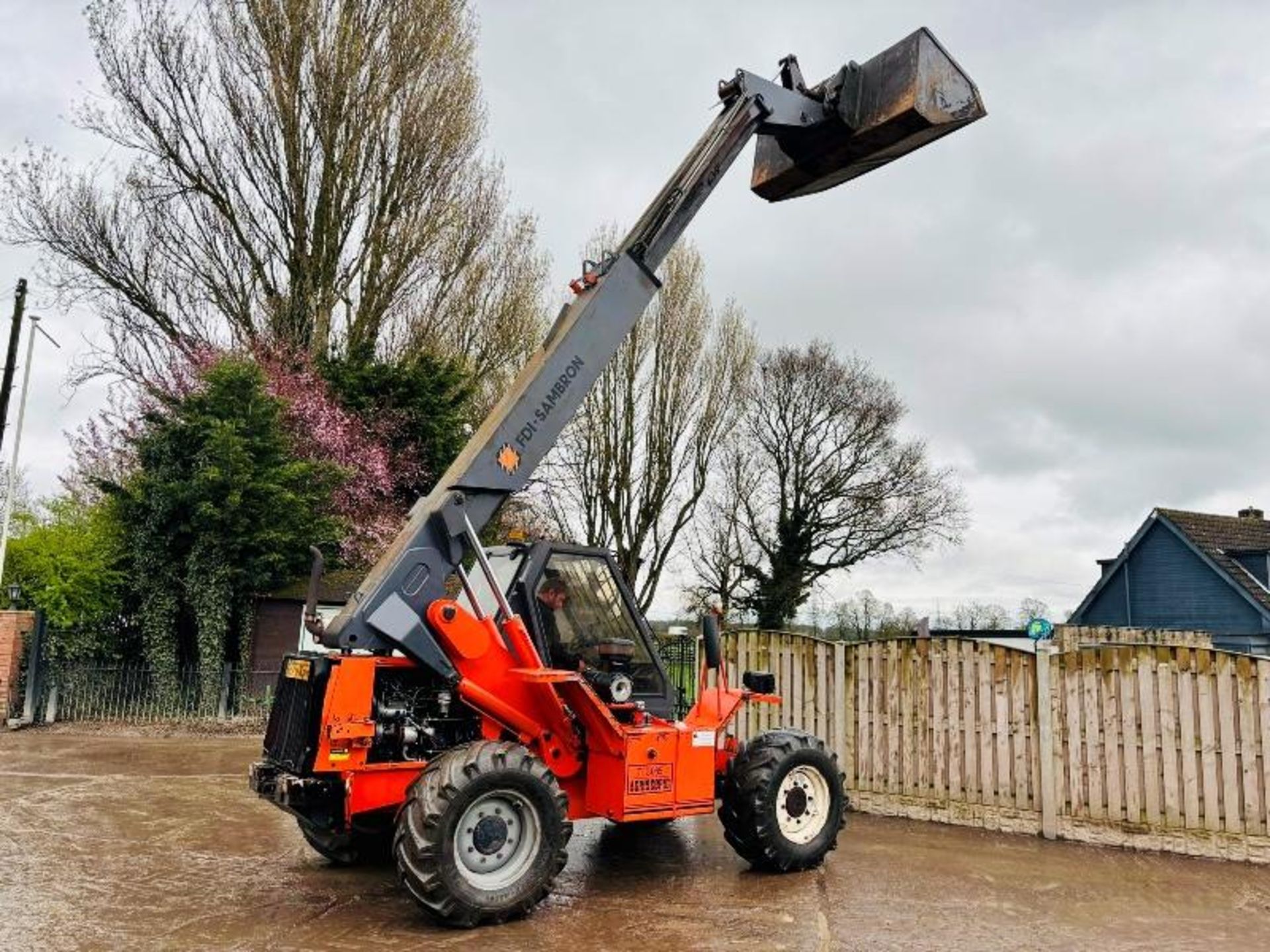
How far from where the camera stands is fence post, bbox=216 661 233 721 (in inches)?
604

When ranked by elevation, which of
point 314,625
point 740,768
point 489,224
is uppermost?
point 489,224

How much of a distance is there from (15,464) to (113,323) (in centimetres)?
337

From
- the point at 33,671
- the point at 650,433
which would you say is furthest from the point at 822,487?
the point at 33,671

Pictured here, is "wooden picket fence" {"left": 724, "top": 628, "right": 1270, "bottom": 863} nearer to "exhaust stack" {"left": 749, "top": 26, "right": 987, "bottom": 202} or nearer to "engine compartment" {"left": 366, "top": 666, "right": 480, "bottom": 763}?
"exhaust stack" {"left": 749, "top": 26, "right": 987, "bottom": 202}

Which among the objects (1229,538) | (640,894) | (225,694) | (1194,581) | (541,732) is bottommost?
(640,894)

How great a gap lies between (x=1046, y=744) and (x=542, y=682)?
4875 mm

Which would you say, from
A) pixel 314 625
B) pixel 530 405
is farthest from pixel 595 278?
pixel 314 625

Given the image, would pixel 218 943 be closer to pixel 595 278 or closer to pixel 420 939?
pixel 420 939

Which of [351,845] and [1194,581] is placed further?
[1194,581]

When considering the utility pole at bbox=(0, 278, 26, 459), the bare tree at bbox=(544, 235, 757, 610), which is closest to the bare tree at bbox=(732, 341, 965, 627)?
the bare tree at bbox=(544, 235, 757, 610)

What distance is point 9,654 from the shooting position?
14547mm

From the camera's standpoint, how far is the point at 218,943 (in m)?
4.83

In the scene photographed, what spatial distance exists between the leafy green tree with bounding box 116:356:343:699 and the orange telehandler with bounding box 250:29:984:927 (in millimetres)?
9959

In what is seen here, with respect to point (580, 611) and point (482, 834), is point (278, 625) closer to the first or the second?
Answer: point (580, 611)
